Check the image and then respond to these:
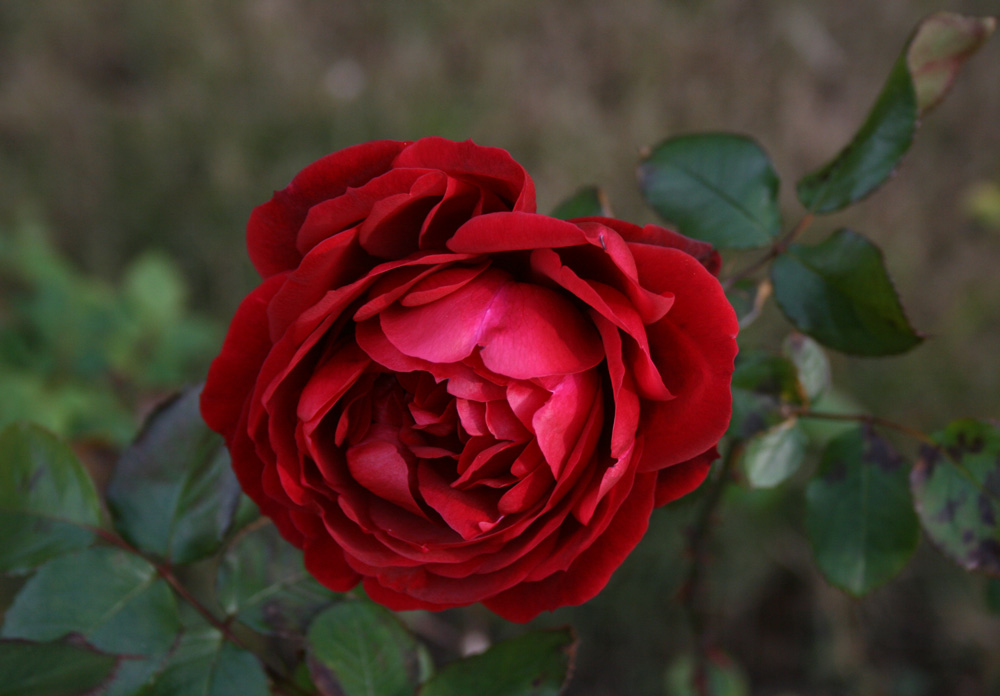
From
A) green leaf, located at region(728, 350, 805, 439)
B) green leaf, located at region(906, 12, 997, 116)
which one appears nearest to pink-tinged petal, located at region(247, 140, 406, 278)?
green leaf, located at region(728, 350, 805, 439)

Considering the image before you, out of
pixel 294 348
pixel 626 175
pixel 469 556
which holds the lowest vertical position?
pixel 626 175

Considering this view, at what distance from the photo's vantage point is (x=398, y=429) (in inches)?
27.0

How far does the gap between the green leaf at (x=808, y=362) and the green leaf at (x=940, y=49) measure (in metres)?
0.28

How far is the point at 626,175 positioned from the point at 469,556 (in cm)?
229

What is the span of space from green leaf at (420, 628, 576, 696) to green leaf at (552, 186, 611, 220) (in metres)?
0.45

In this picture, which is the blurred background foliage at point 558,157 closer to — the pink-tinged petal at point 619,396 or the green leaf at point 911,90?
the green leaf at point 911,90

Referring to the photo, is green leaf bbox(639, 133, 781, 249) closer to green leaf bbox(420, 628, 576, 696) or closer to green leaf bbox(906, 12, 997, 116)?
green leaf bbox(906, 12, 997, 116)

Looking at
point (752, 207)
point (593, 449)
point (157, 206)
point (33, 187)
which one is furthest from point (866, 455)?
point (33, 187)

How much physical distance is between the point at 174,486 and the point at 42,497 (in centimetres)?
15

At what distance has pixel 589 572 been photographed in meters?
0.59

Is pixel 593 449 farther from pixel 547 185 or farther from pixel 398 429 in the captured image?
pixel 547 185

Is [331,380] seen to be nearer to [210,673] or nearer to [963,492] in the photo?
[210,673]

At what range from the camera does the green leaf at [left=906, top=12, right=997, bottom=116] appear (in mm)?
767

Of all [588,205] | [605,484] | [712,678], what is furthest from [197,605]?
[712,678]
